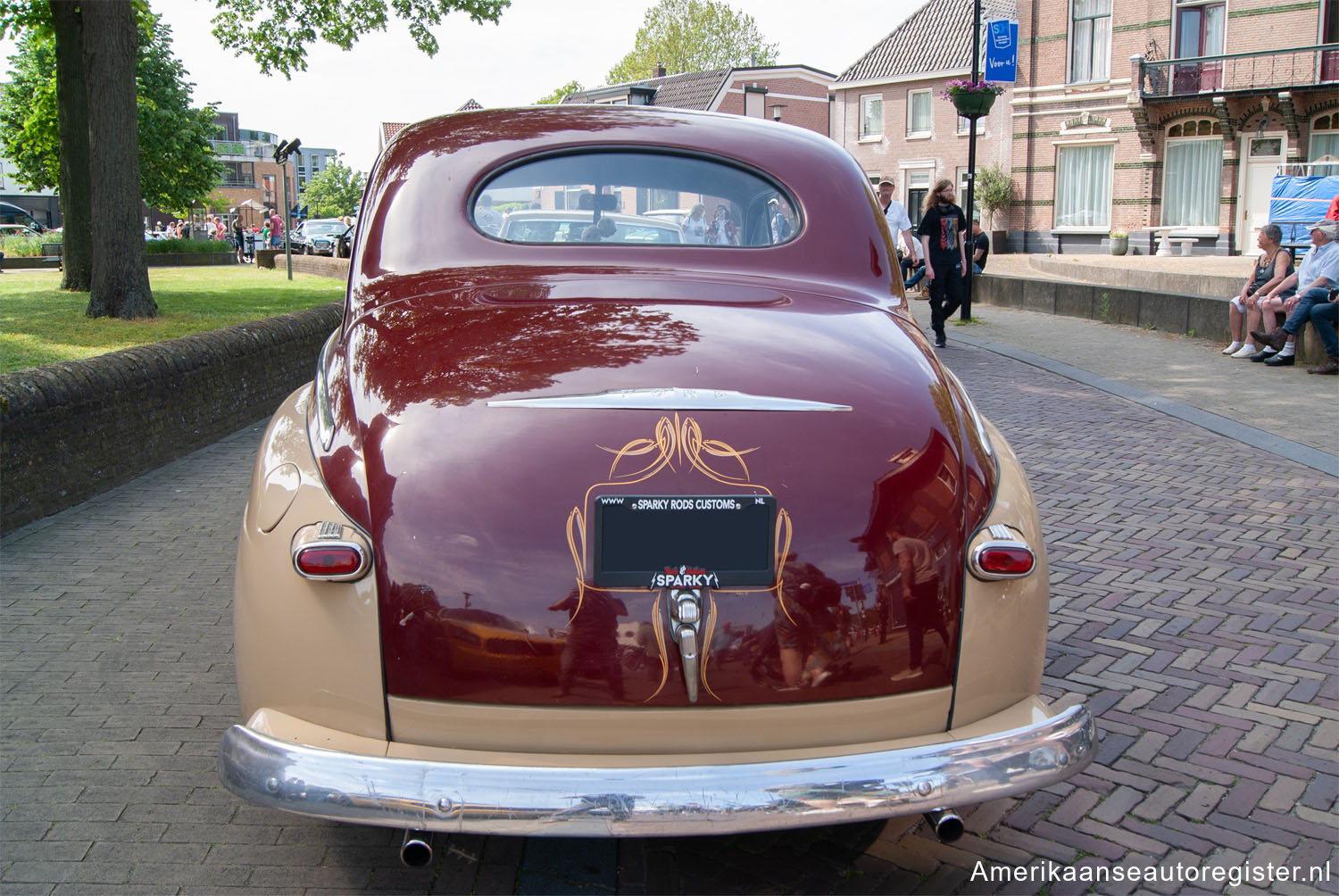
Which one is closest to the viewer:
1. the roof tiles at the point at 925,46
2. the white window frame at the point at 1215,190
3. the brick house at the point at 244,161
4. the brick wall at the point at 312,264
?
the brick wall at the point at 312,264

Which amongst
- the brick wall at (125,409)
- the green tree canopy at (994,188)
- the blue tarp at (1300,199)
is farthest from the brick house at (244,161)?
the brick wall at (125,409)

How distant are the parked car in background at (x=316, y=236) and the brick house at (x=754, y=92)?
507 inches

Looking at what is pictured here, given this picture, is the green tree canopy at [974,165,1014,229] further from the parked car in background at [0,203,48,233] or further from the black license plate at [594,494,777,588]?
the parked car in background at [0,203,48,233]

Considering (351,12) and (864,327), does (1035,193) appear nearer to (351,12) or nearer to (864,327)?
(351,12)

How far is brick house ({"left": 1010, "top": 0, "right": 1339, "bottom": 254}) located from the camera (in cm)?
3106

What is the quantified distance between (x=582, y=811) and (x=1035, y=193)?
3834cm

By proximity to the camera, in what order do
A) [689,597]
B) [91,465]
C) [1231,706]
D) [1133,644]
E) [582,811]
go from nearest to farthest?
[582,811]
[689,597]
[1231,706]
[1133,644]
[91,465]

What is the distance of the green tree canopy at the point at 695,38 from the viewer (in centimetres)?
6950

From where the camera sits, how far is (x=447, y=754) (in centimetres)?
226

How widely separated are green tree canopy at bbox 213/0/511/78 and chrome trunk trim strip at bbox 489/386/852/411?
1832 cm

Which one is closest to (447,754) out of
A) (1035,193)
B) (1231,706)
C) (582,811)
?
(582,811)

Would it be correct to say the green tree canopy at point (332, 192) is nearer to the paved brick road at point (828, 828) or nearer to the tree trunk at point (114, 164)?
the tree trunk at point (114, 164)

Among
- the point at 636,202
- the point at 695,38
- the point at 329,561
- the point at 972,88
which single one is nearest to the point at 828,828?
the point at 329,561

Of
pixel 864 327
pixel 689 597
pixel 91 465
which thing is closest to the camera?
pixel 689 597
